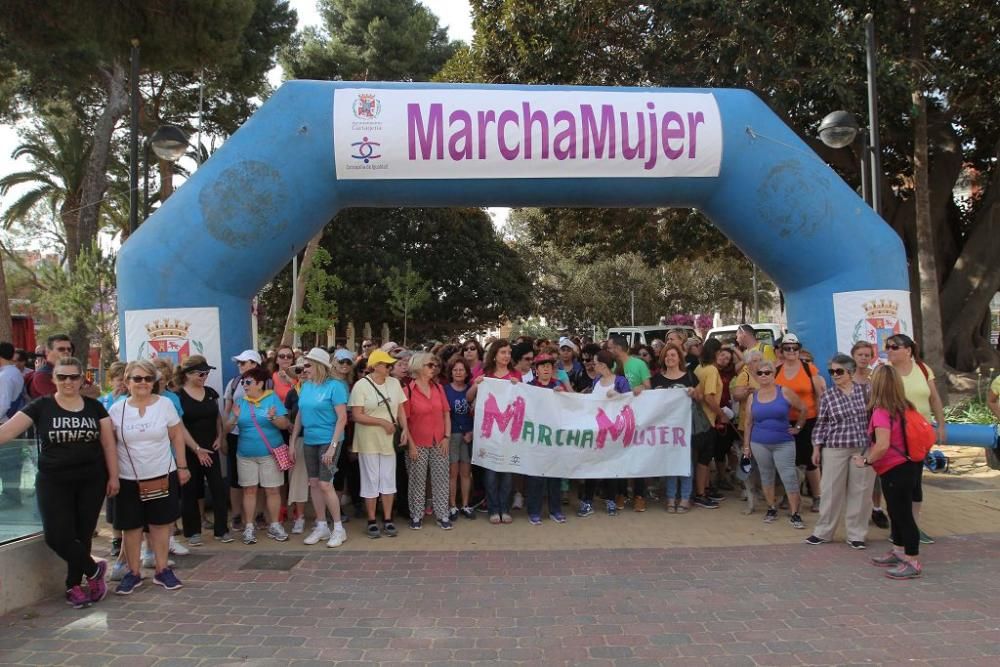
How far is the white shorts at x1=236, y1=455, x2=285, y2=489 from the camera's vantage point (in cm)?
604

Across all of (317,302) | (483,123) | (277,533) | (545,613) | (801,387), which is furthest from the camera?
(317,302)

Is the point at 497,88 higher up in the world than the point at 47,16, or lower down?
lower down

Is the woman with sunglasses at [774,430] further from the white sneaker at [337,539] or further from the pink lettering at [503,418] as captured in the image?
the white sneaker at [337,539]

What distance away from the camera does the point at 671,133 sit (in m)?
7.44

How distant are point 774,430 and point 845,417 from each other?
77 centimetres

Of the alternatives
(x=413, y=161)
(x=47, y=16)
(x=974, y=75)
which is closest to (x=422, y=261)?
(x=47, y=16)

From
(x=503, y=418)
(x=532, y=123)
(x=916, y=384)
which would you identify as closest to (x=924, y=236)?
(x=916, y=384)

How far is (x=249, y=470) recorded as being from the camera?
604cm

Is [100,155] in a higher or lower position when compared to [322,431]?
higher

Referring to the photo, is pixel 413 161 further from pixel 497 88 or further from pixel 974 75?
pixel 974 75

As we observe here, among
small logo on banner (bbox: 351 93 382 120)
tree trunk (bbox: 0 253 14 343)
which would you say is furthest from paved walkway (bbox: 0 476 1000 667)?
tree trunk (bbox: 0 253 14 343)

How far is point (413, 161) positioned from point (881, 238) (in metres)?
5.08

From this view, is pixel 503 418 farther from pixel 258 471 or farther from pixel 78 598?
pixel 78 598

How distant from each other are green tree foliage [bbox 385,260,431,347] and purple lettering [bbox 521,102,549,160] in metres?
19.0
